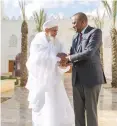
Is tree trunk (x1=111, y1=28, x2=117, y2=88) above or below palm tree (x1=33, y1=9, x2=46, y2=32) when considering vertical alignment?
below

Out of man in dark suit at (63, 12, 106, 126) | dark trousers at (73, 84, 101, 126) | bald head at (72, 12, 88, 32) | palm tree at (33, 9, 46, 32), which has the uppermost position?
palm tree at (33, 9, 46, 32)

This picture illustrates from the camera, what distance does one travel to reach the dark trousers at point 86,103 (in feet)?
12.8

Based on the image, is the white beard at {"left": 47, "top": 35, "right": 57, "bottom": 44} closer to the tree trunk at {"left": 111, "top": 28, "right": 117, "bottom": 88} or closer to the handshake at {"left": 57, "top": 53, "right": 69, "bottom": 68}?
the handshake at {"left": 57, "top": 53, "right": 69, "bottom": 68}

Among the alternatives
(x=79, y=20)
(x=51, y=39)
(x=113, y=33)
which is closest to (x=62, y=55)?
(x=51, y=39)

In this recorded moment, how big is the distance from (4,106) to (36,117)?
3606 mm

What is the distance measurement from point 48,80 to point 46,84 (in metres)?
0.06

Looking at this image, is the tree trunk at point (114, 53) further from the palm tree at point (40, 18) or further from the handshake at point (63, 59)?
the handshake at point (63, 59)

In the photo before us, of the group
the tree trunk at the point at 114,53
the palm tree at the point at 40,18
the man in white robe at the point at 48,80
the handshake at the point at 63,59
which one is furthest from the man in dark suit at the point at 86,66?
the palm tree at the point at 40,18

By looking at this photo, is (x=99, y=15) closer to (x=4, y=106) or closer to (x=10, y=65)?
(x=10, y=65)

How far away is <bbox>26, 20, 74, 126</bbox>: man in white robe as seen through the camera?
14.2ft

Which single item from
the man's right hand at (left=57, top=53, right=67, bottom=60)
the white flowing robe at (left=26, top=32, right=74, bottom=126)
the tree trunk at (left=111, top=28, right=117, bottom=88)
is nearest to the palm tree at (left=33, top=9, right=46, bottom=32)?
the tree trunk at (left=111, top=28, right=117, bottom=88)

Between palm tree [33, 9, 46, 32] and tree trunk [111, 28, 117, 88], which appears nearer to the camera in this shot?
tree trunk [111, 28, 117, 88]

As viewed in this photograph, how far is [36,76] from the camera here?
4426 millimetres

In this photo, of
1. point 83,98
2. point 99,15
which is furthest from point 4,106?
point 99,15
